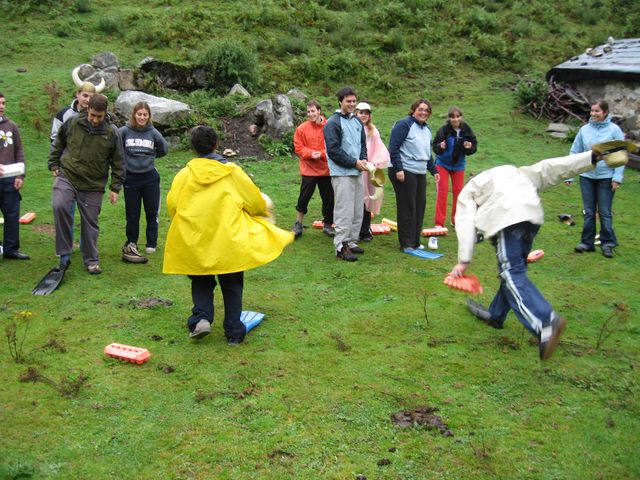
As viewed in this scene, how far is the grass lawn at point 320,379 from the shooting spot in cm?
422

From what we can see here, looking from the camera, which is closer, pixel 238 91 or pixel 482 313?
pixel 482 313

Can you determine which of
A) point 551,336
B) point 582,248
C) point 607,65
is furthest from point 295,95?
point 551,336

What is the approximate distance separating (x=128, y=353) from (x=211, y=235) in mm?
1196

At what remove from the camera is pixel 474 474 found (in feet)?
13.4

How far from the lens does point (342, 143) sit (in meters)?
8.43

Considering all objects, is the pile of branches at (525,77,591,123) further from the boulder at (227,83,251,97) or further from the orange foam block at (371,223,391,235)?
the orange foam block at (371,223,391,235)

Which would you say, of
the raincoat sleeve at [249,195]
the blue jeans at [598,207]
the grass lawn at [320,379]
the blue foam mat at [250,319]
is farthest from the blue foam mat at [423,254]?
the raincoat sleeve at [249,195]

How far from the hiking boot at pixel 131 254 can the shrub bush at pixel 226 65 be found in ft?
28.3

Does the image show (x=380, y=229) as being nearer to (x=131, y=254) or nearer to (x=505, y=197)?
(x=131, y=254)

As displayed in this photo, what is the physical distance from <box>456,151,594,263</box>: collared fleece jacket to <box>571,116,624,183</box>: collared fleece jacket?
3.45 meters

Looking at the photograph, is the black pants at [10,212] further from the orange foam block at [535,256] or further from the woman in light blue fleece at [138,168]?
the orange foam block at [535,256]

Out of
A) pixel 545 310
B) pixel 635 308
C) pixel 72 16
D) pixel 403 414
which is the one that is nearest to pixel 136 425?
pixel 403 414

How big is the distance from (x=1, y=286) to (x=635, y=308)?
6.74 meters

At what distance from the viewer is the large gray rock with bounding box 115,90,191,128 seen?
13445 millimetres
